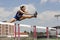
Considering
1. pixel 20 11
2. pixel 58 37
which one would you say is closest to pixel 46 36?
pixel 58 37

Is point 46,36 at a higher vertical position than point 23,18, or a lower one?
lower

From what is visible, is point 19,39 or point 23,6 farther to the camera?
point 23,6

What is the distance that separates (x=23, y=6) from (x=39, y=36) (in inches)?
90.9

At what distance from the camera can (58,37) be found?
784cm

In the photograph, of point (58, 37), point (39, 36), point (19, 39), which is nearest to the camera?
point (19, 39)

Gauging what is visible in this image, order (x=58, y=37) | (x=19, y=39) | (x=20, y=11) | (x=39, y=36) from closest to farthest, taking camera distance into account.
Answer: (x=19, y=39) < (x=39, y=36) < (x=58, y=37) < (x=20, y=11)

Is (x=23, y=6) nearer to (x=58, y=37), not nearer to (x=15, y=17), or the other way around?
(x=15, y=17)

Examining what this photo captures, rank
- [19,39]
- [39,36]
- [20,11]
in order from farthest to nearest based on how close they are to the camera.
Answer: [20,11] → [39,36] → [19,39]

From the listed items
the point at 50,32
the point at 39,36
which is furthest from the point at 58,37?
the point at 39,36

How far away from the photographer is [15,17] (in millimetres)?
8930

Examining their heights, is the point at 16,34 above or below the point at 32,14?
below

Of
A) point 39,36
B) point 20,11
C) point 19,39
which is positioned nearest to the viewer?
point 19,39

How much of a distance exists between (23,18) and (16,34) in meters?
2.64

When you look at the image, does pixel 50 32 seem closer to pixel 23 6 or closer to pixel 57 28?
pixel 57 28
